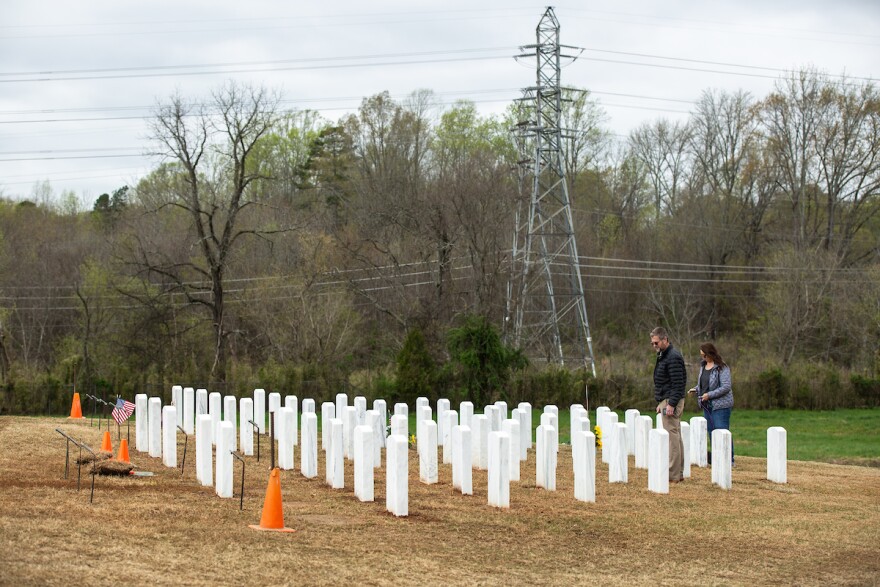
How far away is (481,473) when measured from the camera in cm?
1362

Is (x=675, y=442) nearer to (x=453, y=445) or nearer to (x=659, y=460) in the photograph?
(x=659, y=460)

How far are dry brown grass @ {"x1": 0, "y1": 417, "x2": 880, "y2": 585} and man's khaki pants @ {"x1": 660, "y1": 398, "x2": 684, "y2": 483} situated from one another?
0.39 m

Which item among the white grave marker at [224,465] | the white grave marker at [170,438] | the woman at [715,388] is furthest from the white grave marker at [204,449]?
the woman at [715,388]

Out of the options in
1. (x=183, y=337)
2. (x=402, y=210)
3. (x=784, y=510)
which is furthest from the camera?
(x=402, y=210)

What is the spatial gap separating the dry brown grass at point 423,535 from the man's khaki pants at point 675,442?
393 mm

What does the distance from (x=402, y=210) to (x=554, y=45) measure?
10.1m

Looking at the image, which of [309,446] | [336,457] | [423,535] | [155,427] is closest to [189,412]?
[155,427]

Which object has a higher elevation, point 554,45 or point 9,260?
point 554,45

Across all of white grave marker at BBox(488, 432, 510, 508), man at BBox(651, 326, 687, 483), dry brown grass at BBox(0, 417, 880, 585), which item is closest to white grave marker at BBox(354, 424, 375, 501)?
dry brown grass at BBox(0, 417, 880, 585)

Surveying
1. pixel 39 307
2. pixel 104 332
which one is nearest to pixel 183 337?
pixel 104 332

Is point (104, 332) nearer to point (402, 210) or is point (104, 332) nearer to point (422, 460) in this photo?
point (402, 210)

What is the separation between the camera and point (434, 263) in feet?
137

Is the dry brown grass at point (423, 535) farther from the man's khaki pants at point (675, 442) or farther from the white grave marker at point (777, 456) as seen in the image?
the white grave marker at point (777, 456)

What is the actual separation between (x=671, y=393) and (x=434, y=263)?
29.0m
